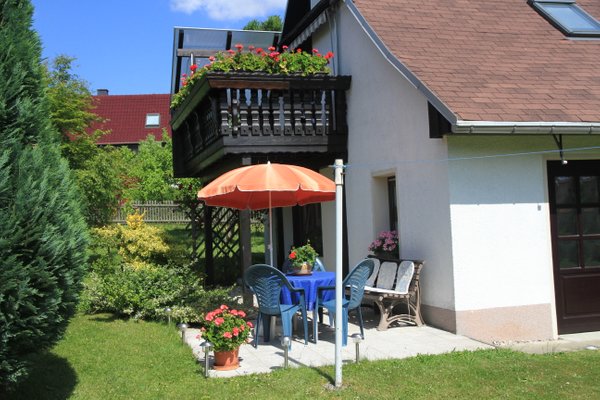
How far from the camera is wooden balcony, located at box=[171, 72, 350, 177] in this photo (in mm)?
9336

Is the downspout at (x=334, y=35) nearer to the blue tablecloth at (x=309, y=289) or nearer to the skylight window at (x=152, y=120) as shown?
the blue tablecloth at (x=309, y=289)

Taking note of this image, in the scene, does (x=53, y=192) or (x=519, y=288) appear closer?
(x=53, y=192)

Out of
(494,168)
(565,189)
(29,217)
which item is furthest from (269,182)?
(565,189)

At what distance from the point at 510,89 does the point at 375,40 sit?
2126 millimetres

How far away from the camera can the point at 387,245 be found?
28.9ft

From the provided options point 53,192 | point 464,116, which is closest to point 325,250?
point 464,116

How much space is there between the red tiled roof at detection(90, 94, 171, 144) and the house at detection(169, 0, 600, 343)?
32.3 meters

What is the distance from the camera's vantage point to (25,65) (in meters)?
4.65

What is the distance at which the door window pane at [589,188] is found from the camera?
797 cm

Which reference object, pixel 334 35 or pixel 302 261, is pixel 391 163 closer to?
pixel 302 261

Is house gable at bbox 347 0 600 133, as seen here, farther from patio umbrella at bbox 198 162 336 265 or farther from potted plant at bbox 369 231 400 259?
potted plant at bbox 369 231 400 259

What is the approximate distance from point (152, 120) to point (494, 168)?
35.8m

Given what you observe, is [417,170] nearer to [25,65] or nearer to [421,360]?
[421,360]

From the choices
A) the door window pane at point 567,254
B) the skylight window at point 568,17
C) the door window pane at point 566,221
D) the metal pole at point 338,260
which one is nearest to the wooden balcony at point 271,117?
the skylight window at point 568,17
